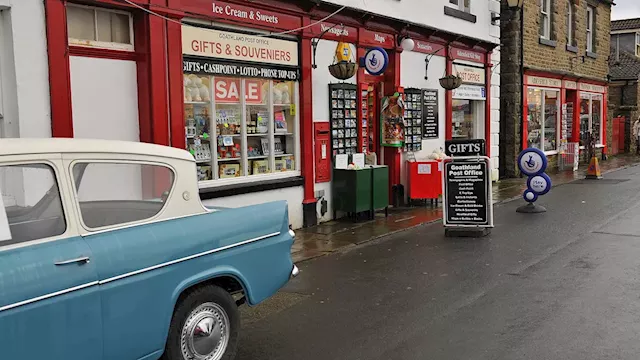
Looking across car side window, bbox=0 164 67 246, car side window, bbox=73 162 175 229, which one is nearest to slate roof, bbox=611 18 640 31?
car side window, bbox=73 162 175 229

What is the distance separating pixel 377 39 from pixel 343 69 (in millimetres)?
2145

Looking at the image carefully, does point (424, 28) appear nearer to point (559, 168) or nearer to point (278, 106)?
point (278, 106)

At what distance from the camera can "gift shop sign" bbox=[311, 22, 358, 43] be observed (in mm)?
10891

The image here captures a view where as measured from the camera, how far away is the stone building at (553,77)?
18953 millimetres

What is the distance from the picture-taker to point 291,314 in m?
6.00

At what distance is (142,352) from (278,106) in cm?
713

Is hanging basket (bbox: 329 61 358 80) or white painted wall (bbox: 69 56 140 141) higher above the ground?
hanging basket (bbox: 329 61 358 80)

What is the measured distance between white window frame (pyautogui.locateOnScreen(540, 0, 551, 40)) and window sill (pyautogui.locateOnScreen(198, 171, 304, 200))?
13560 mm

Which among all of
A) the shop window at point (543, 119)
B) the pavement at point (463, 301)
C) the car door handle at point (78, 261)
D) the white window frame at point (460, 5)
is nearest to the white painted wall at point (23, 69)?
the pavement at point (463, 301)

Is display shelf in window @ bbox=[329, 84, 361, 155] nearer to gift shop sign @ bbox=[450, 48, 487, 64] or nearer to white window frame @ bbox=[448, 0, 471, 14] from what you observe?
gift shop sign @ bbox=[450, 48, 487, 64]

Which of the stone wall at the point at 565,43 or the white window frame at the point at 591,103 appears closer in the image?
the stone wall at the point at 565,43

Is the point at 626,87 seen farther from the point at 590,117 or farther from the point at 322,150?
the point at 322,150

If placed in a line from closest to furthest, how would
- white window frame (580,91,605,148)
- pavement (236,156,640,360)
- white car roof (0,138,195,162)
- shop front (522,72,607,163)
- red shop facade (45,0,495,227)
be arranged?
1. white car roof (0,138,195,162)
2. pavement (236,156,640,360)
3. red shop facade (45,0,495,227)
4. shop front (522,72,607,163)
5. white window frame (580,91,605,148)

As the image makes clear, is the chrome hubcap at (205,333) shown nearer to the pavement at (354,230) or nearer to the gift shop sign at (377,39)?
the pavement at (354,230)
